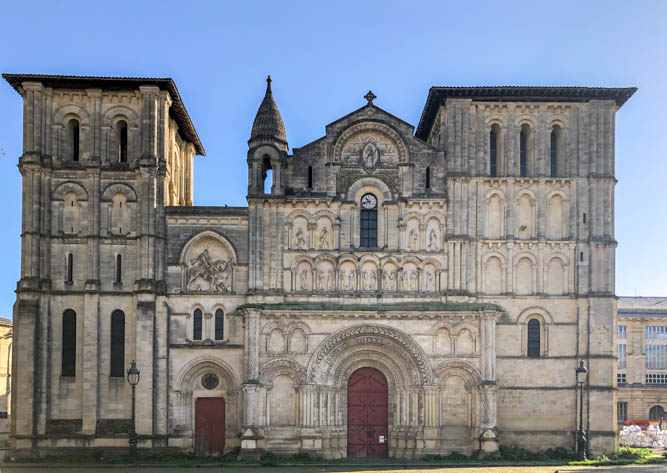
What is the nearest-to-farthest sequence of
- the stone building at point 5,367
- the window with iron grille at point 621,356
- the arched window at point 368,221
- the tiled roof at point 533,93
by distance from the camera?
1. the tiled roof at point 533,93
2. the arched window at point 368,221
3. the stone building at point 5,367
4. the window with iron grille at point 621,356

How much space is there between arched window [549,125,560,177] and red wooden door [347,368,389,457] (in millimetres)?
13788

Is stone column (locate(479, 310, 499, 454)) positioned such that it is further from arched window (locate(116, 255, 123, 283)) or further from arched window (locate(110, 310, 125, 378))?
arched window (locate(116, 255, 123, 283))

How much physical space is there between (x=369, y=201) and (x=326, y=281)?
15.0 feet

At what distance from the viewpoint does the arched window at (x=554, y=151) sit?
38.0 meters

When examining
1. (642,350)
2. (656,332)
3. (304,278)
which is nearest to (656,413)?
(642,350)

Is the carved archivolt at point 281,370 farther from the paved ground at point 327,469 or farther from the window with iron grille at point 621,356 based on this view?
the window with iron grille at point 621,356

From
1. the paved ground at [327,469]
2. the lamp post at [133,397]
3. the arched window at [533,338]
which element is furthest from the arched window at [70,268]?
the arched window at [533,338]

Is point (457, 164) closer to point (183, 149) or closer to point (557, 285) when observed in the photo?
point (557, 285)

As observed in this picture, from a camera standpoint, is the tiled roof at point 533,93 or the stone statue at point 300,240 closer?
the stone statue at point 300,240

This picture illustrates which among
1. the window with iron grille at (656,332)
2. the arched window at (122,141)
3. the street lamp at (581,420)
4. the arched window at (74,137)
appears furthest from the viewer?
the window with iron grille at (656,332)

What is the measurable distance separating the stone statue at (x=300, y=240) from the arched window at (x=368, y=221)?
290 cm

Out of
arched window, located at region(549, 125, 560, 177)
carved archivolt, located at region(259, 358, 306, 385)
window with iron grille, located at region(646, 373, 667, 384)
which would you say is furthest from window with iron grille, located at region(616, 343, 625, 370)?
carved archivolt, located at region(259, 358, 306, 385)


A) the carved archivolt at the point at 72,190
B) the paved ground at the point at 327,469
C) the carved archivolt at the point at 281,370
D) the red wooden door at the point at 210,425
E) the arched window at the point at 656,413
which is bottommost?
the arched window at the point at 656,413

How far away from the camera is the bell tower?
3659cm
